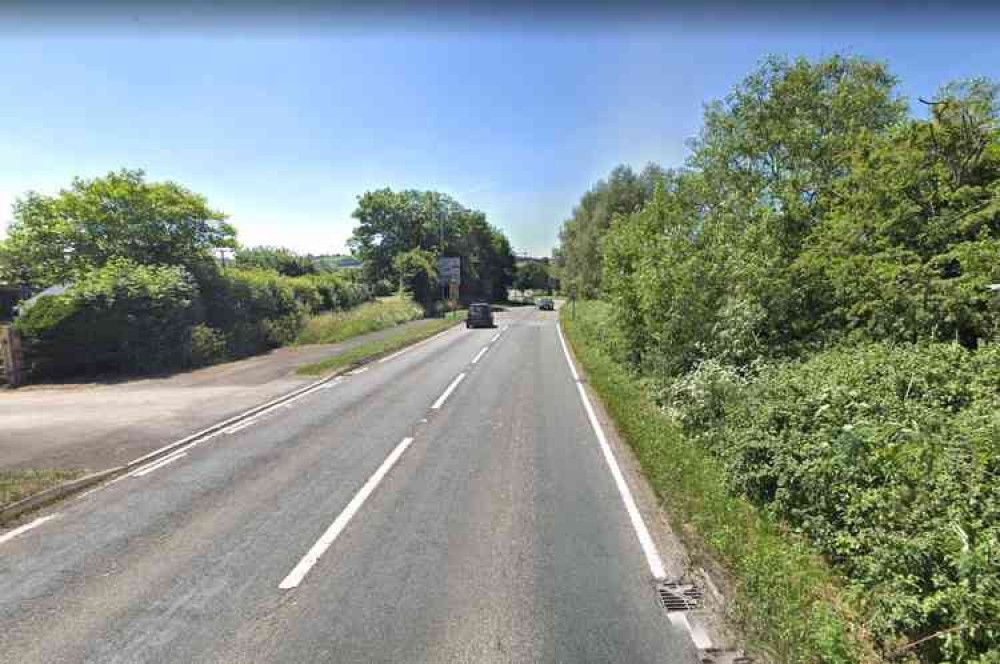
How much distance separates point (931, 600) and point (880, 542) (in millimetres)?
733

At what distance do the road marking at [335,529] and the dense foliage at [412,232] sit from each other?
43.0 meters

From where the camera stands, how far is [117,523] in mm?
5141

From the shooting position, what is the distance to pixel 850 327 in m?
8.23

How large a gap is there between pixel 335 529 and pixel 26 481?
15.8 ft

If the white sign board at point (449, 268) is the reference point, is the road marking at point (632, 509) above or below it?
below

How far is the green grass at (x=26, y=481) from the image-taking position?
18.3ft

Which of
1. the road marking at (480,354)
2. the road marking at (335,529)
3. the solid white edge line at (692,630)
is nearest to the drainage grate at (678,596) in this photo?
the solid white edge line at (692,630)

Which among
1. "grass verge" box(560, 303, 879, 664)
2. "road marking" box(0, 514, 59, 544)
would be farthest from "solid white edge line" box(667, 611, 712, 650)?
"road marking" box(0, 514, 59, 544)

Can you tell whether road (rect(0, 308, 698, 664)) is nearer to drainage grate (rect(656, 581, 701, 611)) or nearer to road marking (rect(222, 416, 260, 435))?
drainage grate (rect(656, 581, 701, 611))

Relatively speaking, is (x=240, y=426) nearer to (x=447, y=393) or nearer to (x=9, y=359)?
(x=447, y=393)

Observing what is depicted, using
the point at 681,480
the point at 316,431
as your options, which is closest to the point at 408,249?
the point at 316,431

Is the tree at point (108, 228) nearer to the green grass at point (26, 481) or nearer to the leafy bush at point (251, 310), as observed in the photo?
the leafy bush at point (251, 310)

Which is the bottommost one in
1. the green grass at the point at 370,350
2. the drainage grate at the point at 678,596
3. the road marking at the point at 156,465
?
the drainage grate at the point at 678,596

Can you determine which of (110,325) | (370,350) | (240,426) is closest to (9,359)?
(110,325)
